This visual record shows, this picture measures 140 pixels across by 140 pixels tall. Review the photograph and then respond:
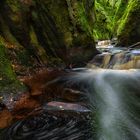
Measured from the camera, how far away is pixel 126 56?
12961 millimetres

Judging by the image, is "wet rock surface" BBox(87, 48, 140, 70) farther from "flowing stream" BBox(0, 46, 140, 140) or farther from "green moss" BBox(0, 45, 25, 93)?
"green moss" BBox(0, 45, 25, 93)

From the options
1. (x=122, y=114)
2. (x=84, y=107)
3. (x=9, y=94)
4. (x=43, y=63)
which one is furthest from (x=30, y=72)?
(x=122, y=114)

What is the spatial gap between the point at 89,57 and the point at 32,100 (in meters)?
7.50

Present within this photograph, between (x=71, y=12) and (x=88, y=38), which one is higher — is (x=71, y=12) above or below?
above

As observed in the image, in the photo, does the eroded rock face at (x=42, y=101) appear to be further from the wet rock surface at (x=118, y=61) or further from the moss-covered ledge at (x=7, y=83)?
the wet rock surface at (x=118, y=61)

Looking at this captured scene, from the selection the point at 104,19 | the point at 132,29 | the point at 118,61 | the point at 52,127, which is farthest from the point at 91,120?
the point at 104,19

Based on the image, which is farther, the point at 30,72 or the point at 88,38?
the point at 88,38

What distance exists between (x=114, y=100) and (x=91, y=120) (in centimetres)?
192

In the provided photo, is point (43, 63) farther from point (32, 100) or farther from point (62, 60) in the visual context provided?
point (32, 100)

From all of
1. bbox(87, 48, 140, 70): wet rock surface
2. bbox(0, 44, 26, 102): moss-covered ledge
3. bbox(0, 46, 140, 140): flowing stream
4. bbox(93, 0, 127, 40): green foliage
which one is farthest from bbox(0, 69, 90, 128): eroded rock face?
bbox(93, 0, 127, 40): green foliage

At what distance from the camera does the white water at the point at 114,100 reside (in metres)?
5.42

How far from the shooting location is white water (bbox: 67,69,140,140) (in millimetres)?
5422

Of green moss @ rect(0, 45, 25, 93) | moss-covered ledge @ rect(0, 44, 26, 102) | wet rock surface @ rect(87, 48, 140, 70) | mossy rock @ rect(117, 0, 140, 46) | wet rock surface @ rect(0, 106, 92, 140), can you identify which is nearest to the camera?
wet rock surface @ rect(0, 106, 92, 140)

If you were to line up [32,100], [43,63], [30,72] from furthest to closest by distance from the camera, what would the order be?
1. [43,63]
2. [30,72]
3. [32,100]
